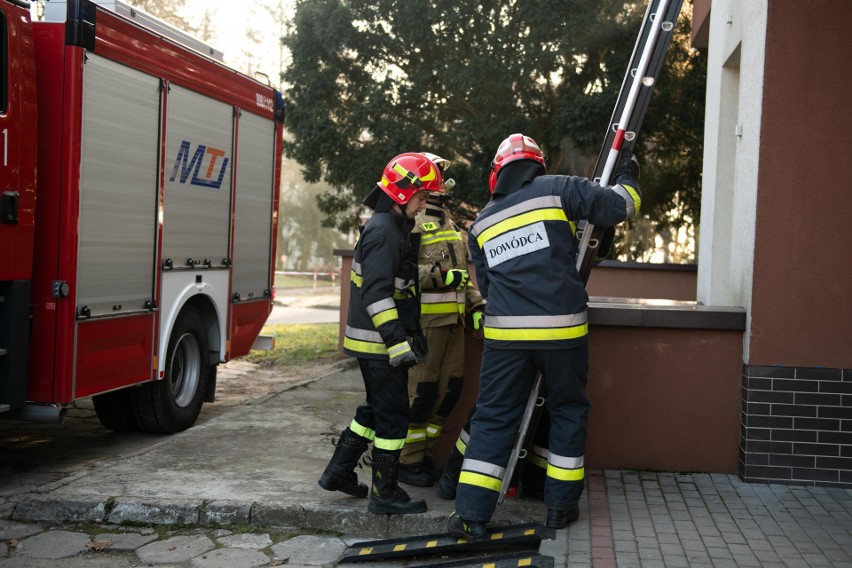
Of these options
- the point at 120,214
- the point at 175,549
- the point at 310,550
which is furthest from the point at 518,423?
the point at 120,214

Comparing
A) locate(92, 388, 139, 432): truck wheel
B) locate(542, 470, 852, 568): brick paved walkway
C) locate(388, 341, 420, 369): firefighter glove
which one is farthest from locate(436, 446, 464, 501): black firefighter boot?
locate(92, 388, 139, 432): truck wheel

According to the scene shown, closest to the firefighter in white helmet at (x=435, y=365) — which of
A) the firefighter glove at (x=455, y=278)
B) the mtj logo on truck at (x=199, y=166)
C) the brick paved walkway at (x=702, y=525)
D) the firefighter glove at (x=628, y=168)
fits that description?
the firefighter glove at (x=455, y=278)

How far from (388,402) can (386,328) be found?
1.45 feet

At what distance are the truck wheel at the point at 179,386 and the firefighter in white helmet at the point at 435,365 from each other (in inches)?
96.2

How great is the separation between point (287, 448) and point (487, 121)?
32.5 feet

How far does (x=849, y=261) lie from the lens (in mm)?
5855

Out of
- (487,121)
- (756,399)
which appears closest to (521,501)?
(756,399)

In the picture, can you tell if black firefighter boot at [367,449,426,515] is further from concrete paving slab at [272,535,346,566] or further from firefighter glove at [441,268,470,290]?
firefighter glove at [441,268,470,290]

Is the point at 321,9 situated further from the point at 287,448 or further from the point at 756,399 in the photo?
the point at 756,399

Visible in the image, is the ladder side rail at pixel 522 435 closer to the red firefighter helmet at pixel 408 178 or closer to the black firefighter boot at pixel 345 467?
the black firefighter boot at pixel 345 467

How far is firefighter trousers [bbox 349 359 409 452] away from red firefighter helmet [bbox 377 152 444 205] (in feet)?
3.01

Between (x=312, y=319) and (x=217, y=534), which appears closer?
(x=217, y=534)

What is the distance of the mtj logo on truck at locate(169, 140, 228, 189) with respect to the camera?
768 centimetres

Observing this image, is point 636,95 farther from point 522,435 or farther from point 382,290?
point 522,435
